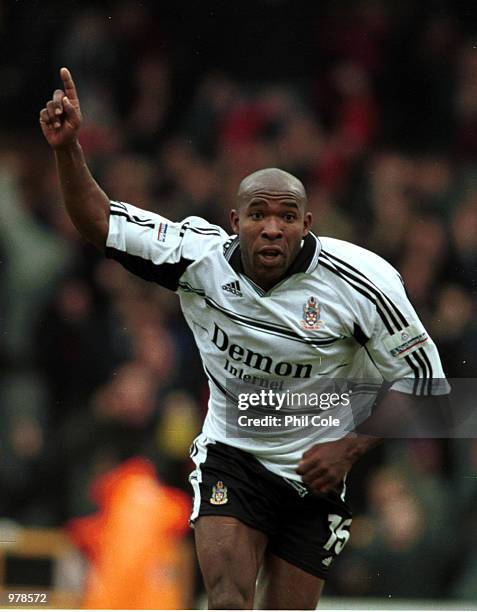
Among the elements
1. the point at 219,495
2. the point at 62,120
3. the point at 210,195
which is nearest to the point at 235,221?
the point at 62,120

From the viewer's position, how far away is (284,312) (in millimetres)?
4121

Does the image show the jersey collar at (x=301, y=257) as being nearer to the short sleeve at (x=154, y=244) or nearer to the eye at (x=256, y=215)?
the short sleeve at (x=154, y=244)

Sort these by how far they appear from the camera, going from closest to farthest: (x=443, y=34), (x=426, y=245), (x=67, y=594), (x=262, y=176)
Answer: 1. (x=262, y=176)
2. (x=67, y=594)
3. (x=426, y=245)
4. (x=443, y=34)

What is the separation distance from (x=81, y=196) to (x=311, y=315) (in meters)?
0.83

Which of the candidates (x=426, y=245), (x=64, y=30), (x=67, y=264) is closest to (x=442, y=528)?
(x=426, y=245)

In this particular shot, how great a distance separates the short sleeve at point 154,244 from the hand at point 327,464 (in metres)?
0.72

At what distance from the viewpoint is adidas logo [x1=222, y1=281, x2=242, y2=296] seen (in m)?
4.13

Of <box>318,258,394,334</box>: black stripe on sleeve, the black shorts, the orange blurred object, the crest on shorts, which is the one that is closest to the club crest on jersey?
<box>318,258,394,334</box>: black stripe on sleeve

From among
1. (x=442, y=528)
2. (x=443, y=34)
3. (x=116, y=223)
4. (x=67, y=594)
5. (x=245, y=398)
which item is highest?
(x=443, y=34)

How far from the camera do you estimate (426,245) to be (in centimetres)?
751

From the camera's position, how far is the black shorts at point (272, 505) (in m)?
4.09

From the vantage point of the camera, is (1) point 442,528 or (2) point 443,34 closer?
(1) point 442,528

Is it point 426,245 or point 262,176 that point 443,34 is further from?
point 262,176

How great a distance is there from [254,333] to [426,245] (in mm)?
3574
